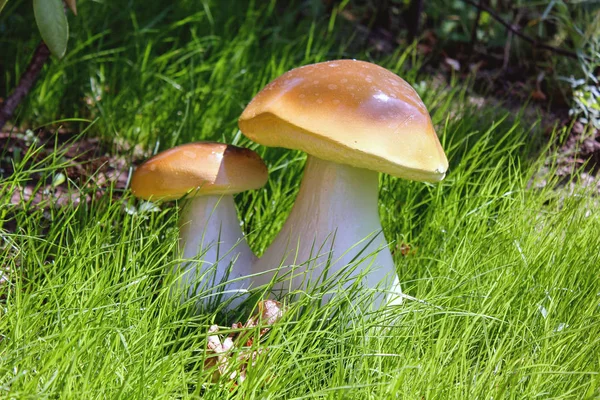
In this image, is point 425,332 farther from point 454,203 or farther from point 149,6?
point 149,6

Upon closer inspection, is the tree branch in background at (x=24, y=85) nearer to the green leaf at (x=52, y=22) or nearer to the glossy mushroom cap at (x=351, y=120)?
the green leaf at (x=52, y=22)

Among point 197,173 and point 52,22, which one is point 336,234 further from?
point 52,22

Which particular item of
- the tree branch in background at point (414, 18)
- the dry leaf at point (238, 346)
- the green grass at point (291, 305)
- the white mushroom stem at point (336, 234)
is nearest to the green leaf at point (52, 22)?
the green grass at point (291, 305)

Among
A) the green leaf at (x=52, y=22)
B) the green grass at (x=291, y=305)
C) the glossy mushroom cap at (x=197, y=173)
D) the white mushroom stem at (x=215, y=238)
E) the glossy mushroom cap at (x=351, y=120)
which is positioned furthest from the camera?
the white mushroom stem at (x=215, y=238)

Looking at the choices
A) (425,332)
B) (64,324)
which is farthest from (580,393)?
(64,324)

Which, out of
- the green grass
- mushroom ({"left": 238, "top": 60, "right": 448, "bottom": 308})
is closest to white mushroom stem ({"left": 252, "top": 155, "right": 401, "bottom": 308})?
mushroom ({"left": 238, "top": 60, "right": 448, "bottom": 308})

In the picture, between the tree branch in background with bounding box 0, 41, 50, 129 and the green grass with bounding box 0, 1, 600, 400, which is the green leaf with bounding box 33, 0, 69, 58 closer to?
the green grass with bounding box 0, 1, 600, 400
